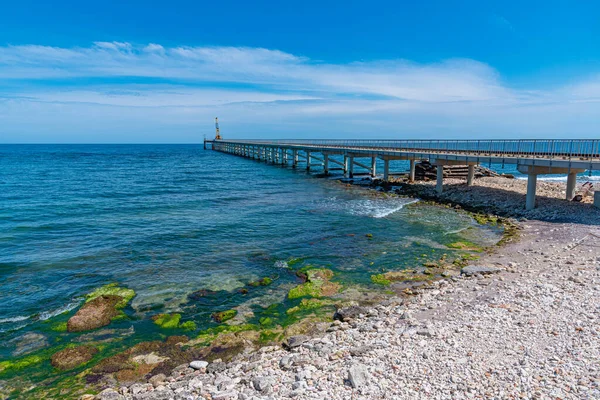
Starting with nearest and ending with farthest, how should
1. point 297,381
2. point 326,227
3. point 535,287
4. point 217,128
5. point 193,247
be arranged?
point 297,381, point 535,287, point 193,247, point 326,227, point 217,128

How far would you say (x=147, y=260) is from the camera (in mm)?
15398

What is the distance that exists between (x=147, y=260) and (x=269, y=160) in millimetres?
60613

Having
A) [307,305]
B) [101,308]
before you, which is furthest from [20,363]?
[307,305]

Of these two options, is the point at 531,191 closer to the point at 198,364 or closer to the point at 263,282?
the point at 263,282

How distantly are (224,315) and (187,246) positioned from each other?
7.54m

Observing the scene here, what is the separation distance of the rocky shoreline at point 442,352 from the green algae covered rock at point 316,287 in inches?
65.5

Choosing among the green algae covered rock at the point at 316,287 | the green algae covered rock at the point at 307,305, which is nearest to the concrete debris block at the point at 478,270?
the green algae covered rock at the point at 316,287

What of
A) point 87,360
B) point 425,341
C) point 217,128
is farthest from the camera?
point 217,128

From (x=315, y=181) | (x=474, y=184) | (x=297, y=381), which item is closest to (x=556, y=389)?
(x=297, y=381)

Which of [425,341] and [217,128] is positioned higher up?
[217,128]

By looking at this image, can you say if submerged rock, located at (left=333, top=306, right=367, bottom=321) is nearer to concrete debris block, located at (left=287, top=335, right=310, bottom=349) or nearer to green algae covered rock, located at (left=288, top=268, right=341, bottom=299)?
concrete debris block, located at (left=287, top=335, right=310, bottom=349)

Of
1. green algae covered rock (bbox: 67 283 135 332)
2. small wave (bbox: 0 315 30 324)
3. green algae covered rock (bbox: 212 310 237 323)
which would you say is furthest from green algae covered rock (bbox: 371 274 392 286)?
small wave (bbox: 0 315 30 324)

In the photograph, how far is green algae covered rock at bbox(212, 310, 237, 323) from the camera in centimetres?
1037

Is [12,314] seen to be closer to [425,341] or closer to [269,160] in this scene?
[425,341]
